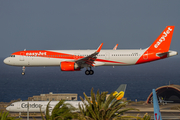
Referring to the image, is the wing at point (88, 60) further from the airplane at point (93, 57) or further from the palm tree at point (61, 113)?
the palm tree at point (61, 113)

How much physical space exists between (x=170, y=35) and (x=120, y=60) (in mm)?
12458

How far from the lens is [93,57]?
60.2 metres

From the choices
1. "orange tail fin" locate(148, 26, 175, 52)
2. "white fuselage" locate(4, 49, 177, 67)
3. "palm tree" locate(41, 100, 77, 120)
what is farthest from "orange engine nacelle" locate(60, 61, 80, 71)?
"palm tree" locate(41, 100, 77, 120)

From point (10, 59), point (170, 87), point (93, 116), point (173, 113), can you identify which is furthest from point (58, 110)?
point (170, 87)

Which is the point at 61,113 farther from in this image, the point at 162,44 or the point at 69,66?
the point at 162,44

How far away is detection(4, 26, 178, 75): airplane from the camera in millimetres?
59969

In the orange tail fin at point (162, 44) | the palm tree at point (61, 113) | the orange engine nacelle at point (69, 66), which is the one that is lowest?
the palm tree at point (61, 113)

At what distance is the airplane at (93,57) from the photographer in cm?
5997

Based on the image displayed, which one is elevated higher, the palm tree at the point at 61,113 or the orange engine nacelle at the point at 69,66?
the orange engine nacelle at the point at 69,66

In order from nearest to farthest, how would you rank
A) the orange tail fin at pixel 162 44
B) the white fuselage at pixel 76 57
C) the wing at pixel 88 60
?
the wing at pixel 88 60, the white fuselage at pixel 76 57, the orange tail fin at pixel 162 44

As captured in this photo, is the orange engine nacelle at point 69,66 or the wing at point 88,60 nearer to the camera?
the wing at point 88,60

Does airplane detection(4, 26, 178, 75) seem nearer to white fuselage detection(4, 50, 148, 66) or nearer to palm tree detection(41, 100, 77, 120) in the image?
white fuselage detection(4, 50, 148, 66)

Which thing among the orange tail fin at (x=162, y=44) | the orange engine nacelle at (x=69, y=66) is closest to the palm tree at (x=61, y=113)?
the orange engine nacelle at (x=69, y=66)

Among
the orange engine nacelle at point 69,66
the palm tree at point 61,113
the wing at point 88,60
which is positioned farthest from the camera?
the orange engine nacelle at point 69,66
